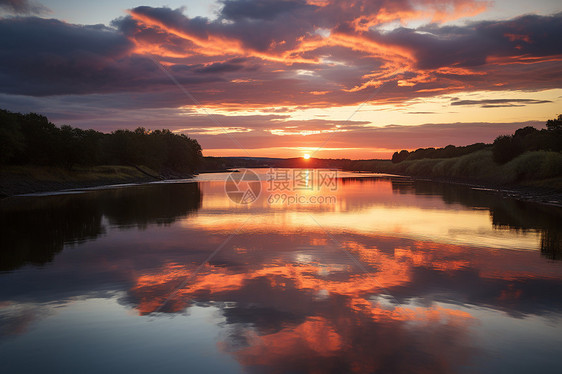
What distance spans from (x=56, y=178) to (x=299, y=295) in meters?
73.8

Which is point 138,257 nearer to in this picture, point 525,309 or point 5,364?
point 5,364

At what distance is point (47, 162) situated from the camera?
77.4 metres

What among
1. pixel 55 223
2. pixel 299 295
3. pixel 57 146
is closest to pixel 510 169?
pixel 55 223

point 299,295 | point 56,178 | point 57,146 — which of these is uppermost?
point 57,146

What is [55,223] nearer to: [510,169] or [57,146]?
[57,146]

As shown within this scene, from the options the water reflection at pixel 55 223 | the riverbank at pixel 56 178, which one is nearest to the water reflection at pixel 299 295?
the water reflection at pixel 55 223

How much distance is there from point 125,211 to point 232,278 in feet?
84.4

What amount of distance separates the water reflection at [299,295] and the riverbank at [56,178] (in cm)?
4101

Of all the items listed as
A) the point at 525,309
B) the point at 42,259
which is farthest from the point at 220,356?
the point at 42,259

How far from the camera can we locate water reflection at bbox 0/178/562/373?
30.5ft

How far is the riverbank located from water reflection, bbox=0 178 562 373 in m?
41.0

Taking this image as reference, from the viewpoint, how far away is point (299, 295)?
1320cm

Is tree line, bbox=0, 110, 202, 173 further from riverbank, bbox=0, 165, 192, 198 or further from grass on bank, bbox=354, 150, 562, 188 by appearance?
grass on bank, bbox=354, 150, 562, 188

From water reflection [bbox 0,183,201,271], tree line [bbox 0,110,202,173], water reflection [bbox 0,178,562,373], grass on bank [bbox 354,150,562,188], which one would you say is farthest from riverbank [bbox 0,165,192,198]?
grass on bank [bbox 354,150,562,188]
